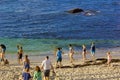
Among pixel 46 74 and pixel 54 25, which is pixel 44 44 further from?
pixel 46 74

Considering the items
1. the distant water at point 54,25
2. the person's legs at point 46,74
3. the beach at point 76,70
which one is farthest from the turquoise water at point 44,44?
the person's legs at point 46,74

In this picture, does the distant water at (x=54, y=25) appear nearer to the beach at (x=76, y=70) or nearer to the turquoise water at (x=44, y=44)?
the turquoise water at (x=44, y=44)

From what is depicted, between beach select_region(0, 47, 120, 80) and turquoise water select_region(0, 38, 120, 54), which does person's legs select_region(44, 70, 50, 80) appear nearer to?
beach select_region(0, 47, 120, 80)

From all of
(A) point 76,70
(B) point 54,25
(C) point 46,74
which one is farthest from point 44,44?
(C) point 46,74

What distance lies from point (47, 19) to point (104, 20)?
831 centimetres

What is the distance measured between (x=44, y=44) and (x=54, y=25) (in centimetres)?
1269

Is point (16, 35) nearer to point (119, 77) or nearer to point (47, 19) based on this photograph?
point (47, 19)

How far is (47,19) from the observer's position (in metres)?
59.7

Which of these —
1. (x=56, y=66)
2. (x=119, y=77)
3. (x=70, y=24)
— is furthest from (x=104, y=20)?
(x=119, y=77)

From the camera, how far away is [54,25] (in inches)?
2163

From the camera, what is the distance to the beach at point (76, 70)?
26719 millimetres

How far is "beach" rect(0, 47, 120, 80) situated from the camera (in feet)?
87.7

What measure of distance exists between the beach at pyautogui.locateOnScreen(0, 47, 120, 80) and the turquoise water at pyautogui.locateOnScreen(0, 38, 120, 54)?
10.5ft

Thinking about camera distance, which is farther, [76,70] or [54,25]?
[54,25]
